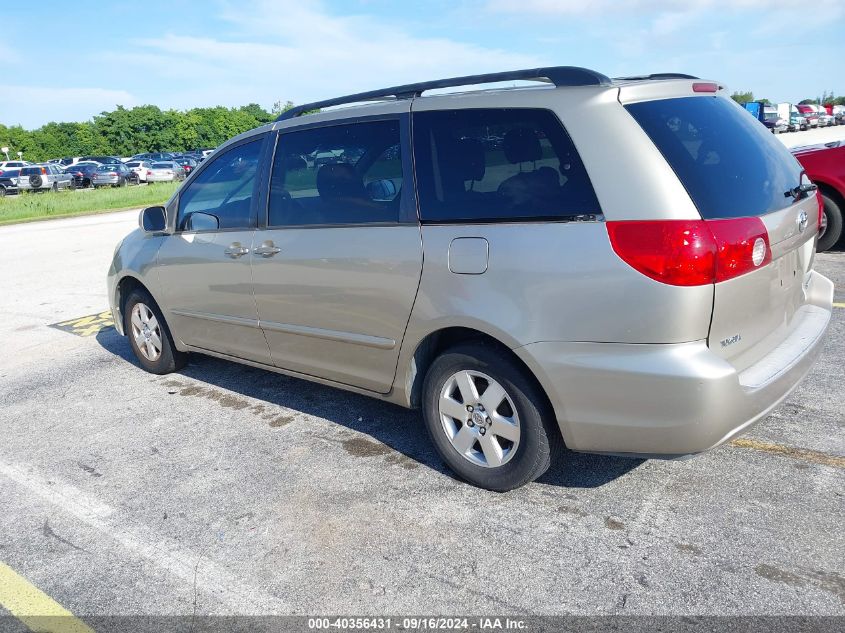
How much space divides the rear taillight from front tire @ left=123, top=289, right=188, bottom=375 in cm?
372

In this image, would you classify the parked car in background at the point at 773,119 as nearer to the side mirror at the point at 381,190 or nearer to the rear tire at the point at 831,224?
the rear tire at the point at 831,224

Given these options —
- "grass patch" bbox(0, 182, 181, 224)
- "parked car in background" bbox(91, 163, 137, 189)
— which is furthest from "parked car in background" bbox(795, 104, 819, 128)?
"grass patch" bbox(0, 182, 181, 224)

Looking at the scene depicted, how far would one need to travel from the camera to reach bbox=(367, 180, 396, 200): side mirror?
3697 mm

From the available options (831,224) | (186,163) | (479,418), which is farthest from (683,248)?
(186,163)

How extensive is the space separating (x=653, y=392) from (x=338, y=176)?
2067 mm

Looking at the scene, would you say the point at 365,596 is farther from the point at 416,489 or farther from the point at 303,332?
the point at 303,332

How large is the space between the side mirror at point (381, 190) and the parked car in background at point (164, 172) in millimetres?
39271

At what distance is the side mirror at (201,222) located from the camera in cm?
478

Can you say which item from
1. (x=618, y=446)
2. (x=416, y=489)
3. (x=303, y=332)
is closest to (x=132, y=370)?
(x=303, y=332)

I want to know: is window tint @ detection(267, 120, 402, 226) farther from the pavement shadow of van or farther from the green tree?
the green tree

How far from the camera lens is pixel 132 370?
5.91 meters

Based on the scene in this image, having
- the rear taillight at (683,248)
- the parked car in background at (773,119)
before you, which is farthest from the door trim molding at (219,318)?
the parked car in background at (773,119)

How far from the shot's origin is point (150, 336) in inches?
222

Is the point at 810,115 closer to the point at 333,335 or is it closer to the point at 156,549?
the point at 333,335
